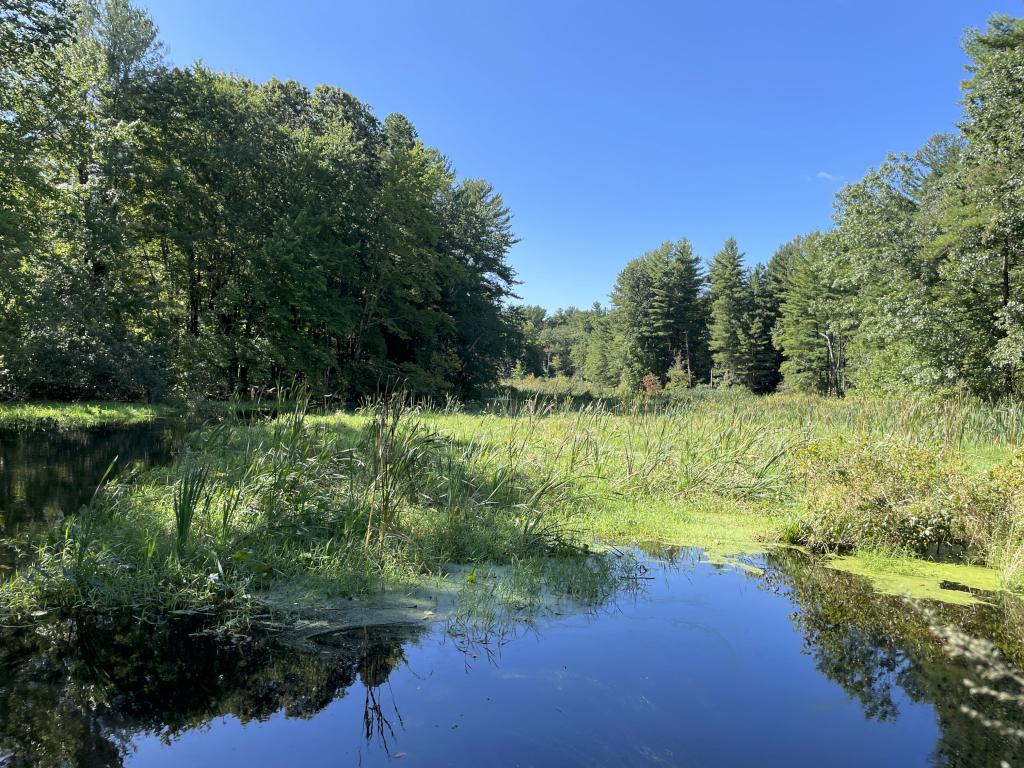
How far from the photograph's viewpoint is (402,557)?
16.2 feet

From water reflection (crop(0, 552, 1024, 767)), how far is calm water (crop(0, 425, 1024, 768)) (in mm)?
10

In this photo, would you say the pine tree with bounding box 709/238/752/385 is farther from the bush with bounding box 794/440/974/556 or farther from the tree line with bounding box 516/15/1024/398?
the bush with bounding box 794/440/974/556

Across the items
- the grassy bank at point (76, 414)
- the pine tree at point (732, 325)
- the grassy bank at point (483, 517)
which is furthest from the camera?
the pine tree at point (732, 325)

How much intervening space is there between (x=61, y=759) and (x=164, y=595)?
1.63 m

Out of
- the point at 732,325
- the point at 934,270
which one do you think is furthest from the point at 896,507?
the point at 732,325

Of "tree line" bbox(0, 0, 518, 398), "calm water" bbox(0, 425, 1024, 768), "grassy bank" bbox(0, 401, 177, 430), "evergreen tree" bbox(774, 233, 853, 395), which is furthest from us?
"evergreen tree" bbox(774, 233, 853, 395)

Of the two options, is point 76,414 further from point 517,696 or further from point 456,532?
point 517,696

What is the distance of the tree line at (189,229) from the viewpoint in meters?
15.4

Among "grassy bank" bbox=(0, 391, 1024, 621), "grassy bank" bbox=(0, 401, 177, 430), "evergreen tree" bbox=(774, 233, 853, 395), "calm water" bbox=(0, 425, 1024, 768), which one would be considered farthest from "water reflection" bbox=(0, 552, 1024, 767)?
"evergreen tree" bbox=(774, 233, 853, 395)

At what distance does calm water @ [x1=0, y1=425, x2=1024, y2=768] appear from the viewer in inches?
107

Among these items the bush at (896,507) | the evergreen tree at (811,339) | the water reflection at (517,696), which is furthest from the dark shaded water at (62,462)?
the evergreen tree at (811,339)

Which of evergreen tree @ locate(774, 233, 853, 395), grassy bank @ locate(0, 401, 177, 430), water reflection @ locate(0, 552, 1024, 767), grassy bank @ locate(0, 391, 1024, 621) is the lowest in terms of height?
water reflection @ locate(0, 552, 1024, 767)

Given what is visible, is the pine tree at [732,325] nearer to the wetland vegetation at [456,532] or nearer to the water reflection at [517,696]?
the wetland vegetation at [456,532]

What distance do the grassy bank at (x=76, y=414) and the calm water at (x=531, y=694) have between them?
1329cm
